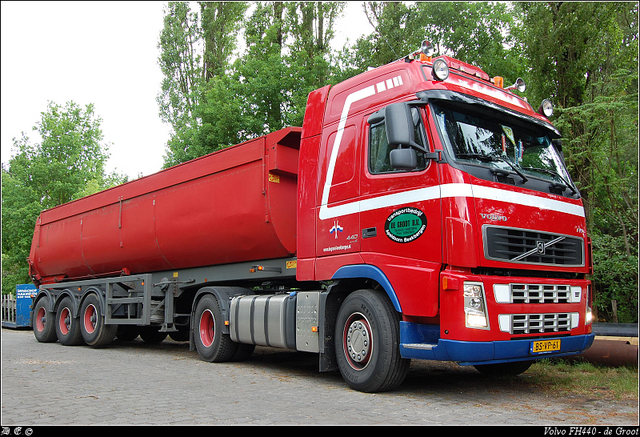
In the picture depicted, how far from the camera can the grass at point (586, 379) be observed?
6201 millimetres

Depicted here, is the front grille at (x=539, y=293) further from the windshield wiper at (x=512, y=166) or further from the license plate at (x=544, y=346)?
the windshield wiper at (x=512, y=166)

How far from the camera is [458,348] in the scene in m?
5.39

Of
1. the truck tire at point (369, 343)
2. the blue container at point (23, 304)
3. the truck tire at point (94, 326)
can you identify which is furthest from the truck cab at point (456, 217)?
the blue container at point (23, 304)

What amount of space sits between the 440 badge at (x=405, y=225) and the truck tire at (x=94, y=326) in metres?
8.16

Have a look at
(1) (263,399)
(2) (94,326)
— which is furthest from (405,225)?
(2) (94,326)

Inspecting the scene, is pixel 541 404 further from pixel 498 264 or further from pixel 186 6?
pixel 186 6

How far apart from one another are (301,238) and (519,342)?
10.3ft

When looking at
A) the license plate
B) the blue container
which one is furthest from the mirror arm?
the blue container

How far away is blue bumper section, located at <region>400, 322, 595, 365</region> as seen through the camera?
5.38m

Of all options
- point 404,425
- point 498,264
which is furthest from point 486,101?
point 404,425

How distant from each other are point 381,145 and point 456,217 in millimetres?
1392

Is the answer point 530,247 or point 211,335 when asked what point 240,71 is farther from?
point 530,247

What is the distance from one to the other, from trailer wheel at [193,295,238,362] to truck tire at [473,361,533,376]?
13.2 ft

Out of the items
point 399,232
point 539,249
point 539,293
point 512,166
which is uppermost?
point 512,166
